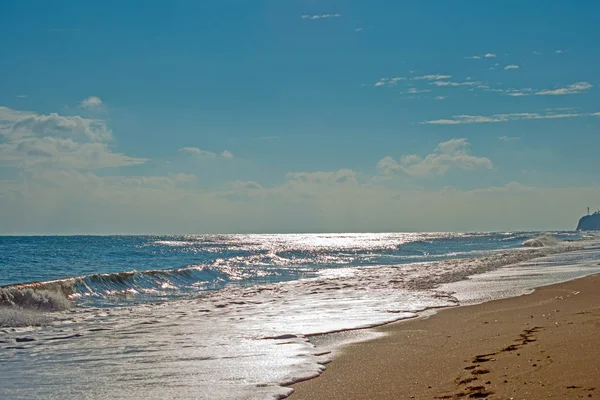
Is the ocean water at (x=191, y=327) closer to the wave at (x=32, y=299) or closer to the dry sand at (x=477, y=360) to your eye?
the wave at (x=32, y=299)

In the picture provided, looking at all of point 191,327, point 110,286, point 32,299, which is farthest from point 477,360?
point 110,286

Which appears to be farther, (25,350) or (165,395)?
(25,350)

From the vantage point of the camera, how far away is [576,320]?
10.5 meters

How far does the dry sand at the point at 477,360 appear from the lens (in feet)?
20.7

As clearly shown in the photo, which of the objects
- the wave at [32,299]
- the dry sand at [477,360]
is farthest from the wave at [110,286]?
the dry sand at [477,360]

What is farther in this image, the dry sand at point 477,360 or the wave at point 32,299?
the wave at point 32,299

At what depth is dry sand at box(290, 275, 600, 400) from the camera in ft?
20.7

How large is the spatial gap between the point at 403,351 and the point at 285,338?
2809 millimetres

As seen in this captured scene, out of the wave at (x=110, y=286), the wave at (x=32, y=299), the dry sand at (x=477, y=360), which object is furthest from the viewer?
the wave at (x=110, y=286)

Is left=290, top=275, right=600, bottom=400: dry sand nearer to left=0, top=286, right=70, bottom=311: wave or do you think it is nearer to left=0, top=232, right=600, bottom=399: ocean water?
left=0, top=232, right=600, bottom=399: ocean water

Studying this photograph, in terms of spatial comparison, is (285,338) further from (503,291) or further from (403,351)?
(503,291)

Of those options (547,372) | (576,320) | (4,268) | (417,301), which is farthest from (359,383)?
(4,268)

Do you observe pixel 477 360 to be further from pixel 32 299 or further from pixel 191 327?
pixel 32 299

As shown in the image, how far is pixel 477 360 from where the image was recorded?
26.2 ft
